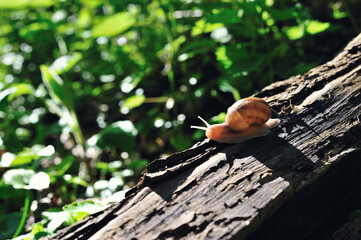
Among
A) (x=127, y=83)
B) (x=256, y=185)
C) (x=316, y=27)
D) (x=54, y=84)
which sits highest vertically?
(x=54, y=84)

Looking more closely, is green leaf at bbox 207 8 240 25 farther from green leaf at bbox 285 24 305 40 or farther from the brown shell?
the brown shell

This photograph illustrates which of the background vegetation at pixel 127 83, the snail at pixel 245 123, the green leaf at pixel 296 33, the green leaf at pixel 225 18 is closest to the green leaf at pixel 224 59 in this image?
the background vegetation at pixel 127 83

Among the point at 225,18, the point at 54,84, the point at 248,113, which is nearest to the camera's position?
the point at 248,113

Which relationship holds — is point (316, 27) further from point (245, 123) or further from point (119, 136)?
point (119, 136)

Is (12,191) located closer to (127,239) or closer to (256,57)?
(127,239)

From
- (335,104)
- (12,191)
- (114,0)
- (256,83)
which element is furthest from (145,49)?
(335,104)

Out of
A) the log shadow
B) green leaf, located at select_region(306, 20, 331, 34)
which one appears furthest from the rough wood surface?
green leaf, located at select_region(306, 20, 331, 34)

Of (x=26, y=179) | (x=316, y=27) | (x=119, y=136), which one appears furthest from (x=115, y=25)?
(x=316, y=27)
